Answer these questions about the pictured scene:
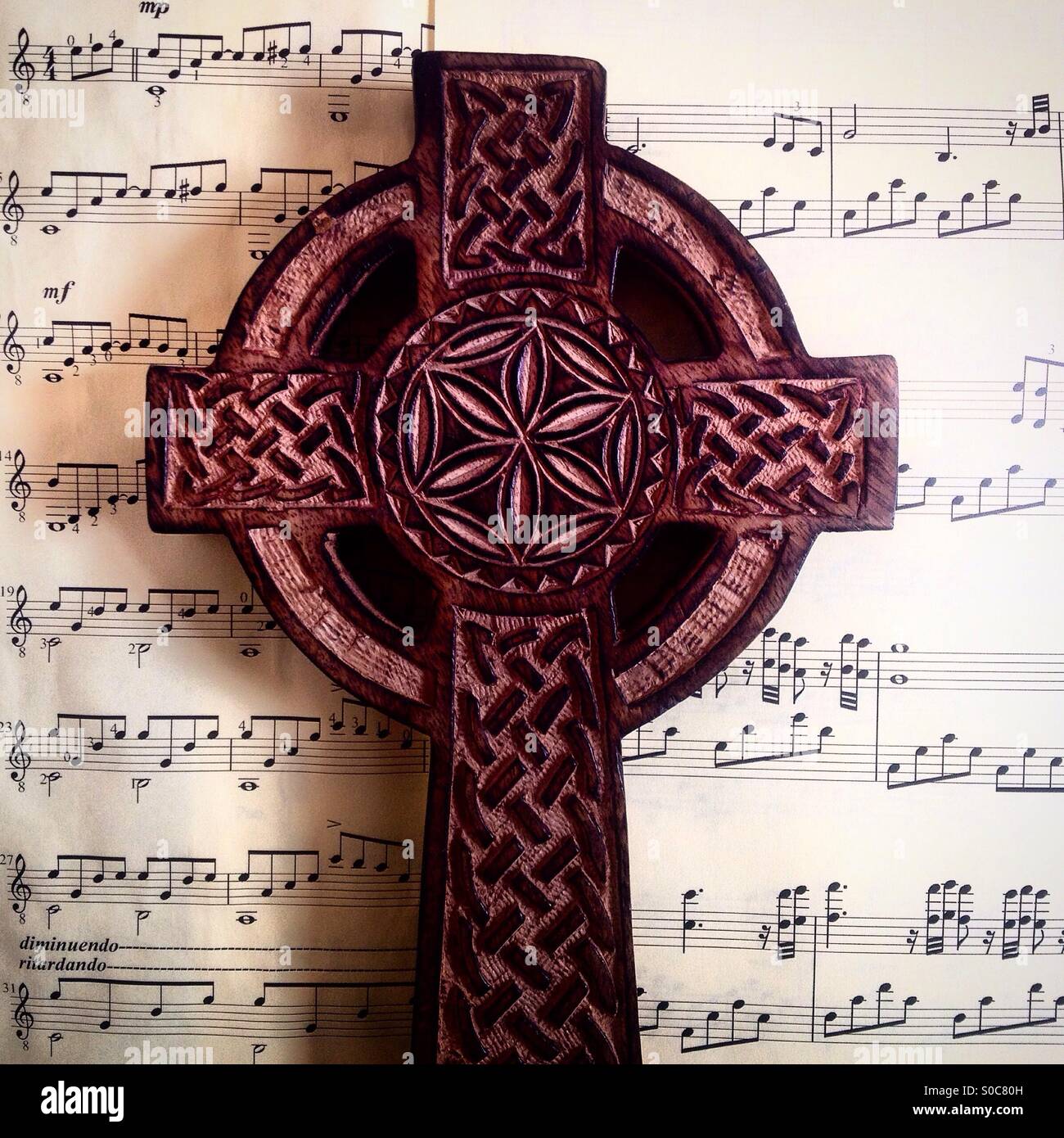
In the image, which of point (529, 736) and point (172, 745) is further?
point (172, 745)

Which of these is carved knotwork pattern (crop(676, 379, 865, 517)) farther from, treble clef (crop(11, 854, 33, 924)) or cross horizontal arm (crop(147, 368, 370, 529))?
treble clef (crop(11, 854, 33, 924))

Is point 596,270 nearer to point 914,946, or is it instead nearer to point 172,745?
point 172,745

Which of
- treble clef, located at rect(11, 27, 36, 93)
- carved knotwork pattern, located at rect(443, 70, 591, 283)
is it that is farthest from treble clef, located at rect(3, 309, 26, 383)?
carved knotwork pattern, located at rect(443, 70, 591, 283)

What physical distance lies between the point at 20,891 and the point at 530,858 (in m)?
0.87

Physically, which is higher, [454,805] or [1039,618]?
[1039,618]

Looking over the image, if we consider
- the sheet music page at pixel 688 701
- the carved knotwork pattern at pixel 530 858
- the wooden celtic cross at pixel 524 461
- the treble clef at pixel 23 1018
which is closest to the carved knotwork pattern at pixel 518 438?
the wooden celtic cross at pixel 524 461

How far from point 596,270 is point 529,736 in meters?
0.65

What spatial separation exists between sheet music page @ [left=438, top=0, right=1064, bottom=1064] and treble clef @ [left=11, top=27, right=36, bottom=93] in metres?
0.99

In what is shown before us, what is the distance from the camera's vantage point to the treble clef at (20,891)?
1.37 m

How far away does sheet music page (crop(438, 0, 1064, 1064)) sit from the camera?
138 cm

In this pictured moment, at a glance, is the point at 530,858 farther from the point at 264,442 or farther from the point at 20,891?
the point at 20,891

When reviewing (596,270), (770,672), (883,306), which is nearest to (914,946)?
(770,672)

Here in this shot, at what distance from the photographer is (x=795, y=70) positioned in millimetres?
1373

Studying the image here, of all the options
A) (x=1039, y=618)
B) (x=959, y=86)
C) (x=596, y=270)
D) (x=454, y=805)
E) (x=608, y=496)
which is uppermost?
(x=959, y=86)
